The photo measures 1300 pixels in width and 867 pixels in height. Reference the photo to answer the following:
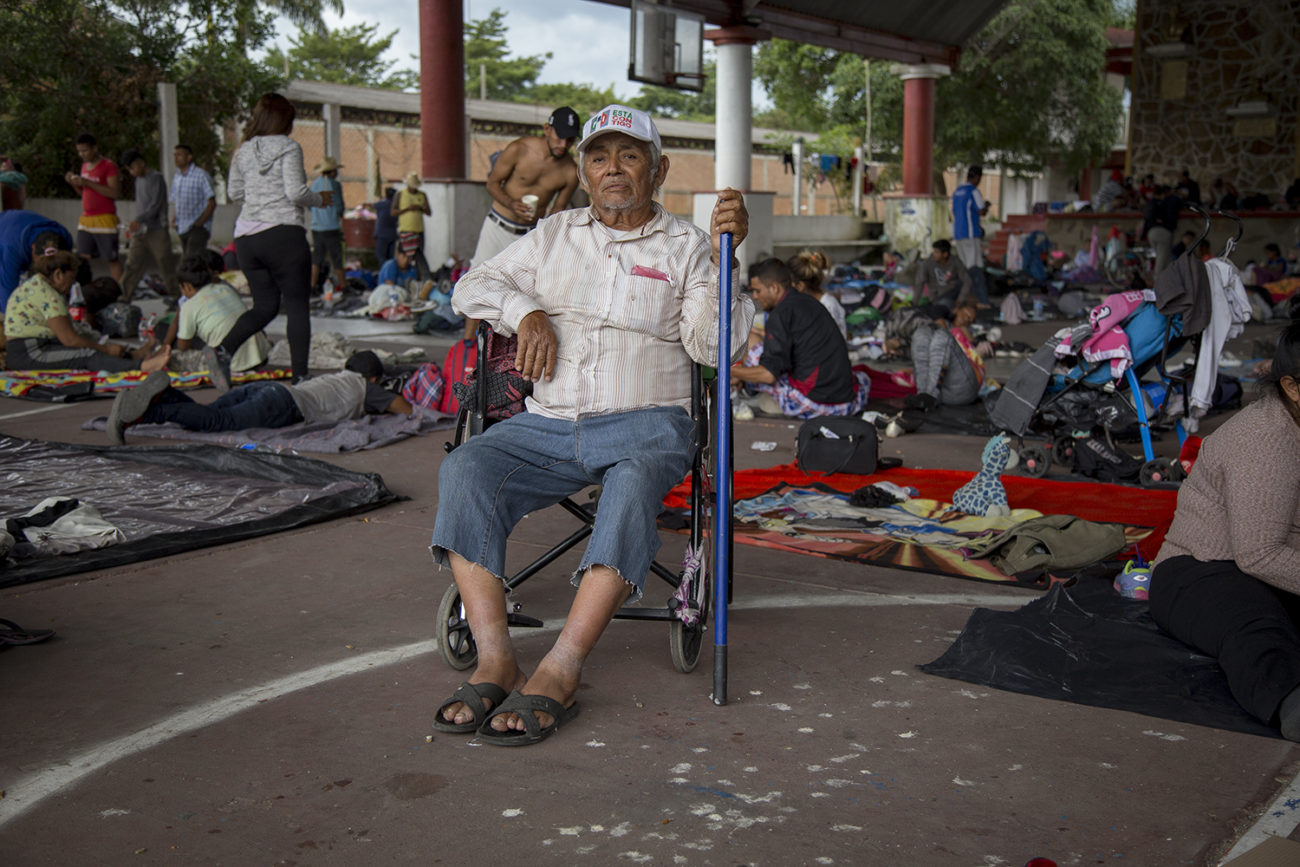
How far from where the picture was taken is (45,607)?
3965 mm

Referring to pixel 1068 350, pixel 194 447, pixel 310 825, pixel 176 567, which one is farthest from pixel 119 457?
pixel 1068 350

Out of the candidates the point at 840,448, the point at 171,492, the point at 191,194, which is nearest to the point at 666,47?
the point at 191,194

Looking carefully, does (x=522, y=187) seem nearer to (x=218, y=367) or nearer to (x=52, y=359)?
(x=218, y=367)

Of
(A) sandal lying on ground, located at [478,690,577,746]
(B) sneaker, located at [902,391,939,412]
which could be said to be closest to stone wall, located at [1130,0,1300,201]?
(B) sneaker, located at [902,391,939,412]

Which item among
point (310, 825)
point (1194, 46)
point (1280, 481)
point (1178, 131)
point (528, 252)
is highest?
point (1194, 46)

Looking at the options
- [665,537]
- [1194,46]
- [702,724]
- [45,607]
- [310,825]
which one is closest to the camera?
[310,825]

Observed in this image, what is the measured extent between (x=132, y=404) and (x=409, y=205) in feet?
33.2

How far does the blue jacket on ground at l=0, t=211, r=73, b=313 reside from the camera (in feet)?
30.7

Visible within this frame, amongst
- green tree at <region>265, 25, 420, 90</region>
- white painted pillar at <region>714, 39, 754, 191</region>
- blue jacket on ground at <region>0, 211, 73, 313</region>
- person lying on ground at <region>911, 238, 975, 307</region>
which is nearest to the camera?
blue jacket on ground at <region>0, 211, 73, 313</region>

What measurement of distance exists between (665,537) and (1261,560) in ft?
7.82

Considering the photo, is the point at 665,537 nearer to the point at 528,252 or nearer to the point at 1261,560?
the point at 528,252

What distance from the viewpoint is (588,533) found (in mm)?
3691

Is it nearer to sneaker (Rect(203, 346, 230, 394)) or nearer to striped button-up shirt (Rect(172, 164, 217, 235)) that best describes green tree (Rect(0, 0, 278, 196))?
striped button-up shirt (Rect(172, 164, 217, 235))

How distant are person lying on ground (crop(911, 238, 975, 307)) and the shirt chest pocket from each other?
1020 cm
